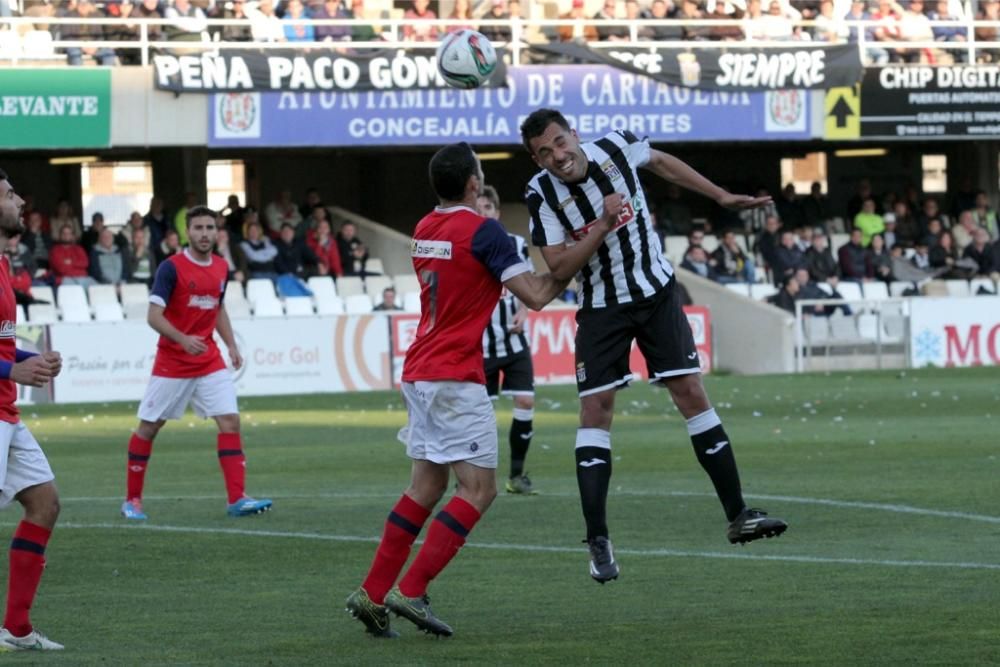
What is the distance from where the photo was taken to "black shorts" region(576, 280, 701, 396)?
8.37 meters

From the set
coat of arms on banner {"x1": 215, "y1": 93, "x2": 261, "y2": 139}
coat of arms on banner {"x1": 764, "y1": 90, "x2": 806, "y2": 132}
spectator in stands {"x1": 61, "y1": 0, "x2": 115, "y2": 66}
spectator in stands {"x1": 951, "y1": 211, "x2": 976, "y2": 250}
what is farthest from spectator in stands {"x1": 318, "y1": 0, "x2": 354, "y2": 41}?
spectator in stands {"x1": 951, "y1": 211, "x2": 976, "y2": 250}

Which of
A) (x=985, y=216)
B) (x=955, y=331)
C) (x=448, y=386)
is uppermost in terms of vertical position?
(x=448, y=386)

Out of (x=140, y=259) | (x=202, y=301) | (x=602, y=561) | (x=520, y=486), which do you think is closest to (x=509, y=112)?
(x=140, y=259)

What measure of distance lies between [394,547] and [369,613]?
0.29 m

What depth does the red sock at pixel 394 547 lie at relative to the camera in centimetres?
759

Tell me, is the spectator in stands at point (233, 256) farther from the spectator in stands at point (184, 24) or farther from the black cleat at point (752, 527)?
the black cleat at point (752, 527)

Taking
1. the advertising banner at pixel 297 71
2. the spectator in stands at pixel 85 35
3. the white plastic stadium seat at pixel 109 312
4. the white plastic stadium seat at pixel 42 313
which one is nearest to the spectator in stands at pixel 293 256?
the advertising banner at pixel 297 71

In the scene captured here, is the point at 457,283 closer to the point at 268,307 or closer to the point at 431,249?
the point at 431,249

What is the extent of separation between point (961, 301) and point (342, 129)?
1025cm

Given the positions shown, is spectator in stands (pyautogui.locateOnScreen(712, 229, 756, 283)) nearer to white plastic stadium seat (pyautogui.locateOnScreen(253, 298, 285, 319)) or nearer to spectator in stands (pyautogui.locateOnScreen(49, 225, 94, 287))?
white plastic stadium seat (pyautogui.locateOnScreen(253, 298, 285, 319))

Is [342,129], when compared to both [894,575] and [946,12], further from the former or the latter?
[894,575]

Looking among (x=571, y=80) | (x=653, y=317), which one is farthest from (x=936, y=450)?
(x=571, y=80)

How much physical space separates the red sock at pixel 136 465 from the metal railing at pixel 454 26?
16876 mm

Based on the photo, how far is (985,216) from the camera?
36094 millimetres
